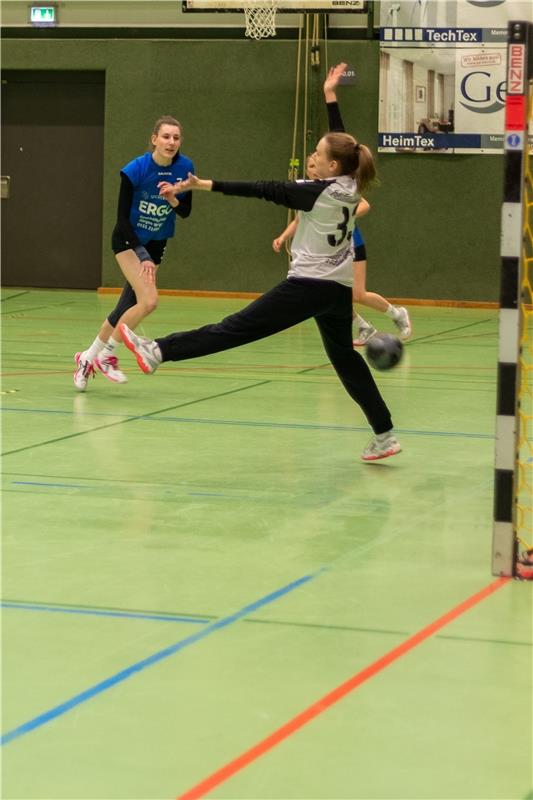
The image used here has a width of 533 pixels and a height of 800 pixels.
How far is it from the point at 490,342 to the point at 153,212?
506cm

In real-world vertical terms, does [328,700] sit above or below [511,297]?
below

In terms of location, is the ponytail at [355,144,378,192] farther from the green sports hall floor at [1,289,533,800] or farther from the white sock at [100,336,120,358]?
the white sock at [100,336,120,358]

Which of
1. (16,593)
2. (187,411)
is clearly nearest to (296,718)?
(16,593)

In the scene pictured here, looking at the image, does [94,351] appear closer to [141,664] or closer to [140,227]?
[140,227]

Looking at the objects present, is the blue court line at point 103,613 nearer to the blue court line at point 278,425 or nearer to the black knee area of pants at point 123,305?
the blue court line at point 278,425

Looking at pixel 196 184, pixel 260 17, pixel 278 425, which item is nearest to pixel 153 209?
pixel 278 425

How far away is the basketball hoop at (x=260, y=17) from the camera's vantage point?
55.4ft

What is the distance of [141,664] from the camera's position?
382cm

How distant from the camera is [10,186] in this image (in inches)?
768

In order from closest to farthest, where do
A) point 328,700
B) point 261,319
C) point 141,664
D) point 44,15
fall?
point 328,700 < point 141,664 < point 261,319 < point 44,15

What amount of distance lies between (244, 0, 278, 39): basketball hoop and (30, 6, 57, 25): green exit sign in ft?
9.66

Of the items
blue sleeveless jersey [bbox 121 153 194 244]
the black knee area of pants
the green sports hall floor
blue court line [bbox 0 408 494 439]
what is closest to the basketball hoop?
blue sleeveless jersey [bbox 121 153 194 244]

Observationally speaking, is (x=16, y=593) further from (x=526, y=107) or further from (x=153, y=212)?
(x=153, y=212)

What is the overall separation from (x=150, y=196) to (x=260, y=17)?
8567 mm
